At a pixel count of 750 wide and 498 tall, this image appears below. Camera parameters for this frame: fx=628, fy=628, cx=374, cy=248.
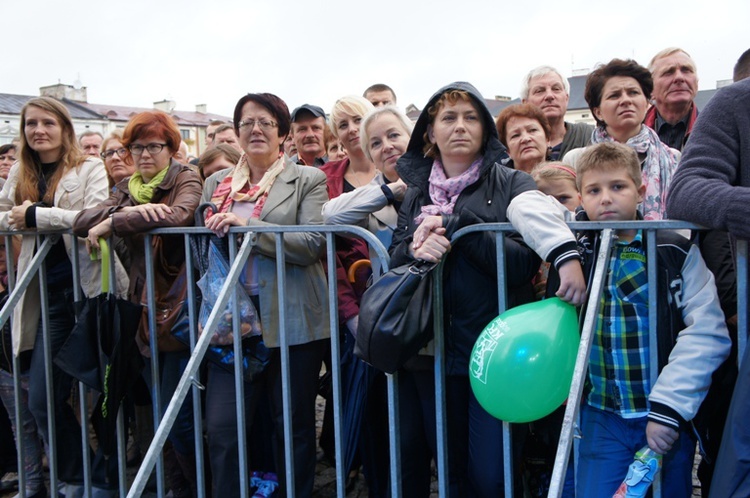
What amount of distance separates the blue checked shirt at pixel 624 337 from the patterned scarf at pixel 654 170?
85cm

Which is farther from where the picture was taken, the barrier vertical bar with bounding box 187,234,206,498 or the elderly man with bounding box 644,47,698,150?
the elderly man with bounding box 644,47,698,150

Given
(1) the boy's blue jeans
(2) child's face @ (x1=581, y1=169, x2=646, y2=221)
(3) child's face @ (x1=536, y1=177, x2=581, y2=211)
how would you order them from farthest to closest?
1. (3) child's face @ (x1=536, y1=177, x2=581, y2=211)
2. (2) child's face @ (x1=581, y1=169, x2=646, y2=221)
3. (1) the boy's blue jeans

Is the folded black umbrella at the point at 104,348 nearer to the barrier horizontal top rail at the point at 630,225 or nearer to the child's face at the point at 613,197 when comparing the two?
the barrier horizontal top rail at the point at 630,225

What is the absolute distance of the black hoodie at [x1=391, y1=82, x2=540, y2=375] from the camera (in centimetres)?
247

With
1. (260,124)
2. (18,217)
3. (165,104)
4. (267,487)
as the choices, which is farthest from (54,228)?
(165,104)

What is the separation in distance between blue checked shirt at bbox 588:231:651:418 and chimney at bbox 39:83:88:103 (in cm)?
6471

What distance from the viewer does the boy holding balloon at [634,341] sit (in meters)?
2.08

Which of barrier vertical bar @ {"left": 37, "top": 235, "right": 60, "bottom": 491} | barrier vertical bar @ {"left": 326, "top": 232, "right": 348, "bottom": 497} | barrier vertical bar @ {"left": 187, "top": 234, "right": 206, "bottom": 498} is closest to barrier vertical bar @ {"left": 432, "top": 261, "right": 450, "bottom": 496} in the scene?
barrier vertical bar @ {"left": 326, "top": 232, "right": 348, "bottom": 497}

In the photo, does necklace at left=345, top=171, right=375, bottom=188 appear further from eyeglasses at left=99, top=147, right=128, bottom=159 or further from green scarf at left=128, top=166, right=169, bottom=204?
eyeglasses at left=99, top=147, right=128, bottom=159

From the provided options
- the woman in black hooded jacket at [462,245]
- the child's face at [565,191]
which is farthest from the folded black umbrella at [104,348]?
the child's face at [565,191]

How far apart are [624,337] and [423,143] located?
128cm

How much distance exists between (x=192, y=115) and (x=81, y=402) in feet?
224

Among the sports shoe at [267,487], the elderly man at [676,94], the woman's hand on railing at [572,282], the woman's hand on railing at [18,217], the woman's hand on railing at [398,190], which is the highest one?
the elderly man at [676,94]

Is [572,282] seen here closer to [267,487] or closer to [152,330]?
[267,487]
